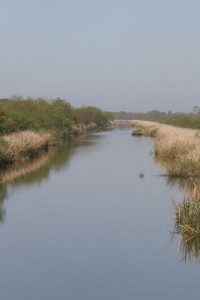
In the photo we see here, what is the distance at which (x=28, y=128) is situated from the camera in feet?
99.5

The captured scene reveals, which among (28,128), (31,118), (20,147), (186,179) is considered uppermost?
(31,118)

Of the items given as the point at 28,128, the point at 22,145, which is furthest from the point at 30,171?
the point at 28,128

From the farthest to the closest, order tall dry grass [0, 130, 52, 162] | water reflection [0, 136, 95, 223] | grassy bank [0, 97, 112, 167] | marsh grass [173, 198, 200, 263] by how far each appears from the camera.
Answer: grassy bank [0, 97, 112, 167], tall dry grass [0, 130, 52, 162], water reflection [0, 136, 95, 223], marsh grass [173, 198, 200, 263]

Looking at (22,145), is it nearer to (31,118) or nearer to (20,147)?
(20,147)

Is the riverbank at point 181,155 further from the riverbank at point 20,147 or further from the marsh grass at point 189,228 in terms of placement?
the marsh grass at point 189,228

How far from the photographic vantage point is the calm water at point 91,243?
6.88 meters

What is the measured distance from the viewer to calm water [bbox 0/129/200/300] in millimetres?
6883

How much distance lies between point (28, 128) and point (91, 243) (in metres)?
21.9

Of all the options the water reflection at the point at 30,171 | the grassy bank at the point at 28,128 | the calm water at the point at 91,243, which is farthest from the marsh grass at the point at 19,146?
the calm water at the point at 91,243

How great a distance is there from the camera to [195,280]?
7.24m

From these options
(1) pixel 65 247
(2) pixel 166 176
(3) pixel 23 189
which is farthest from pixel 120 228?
(2) pixel 166 176

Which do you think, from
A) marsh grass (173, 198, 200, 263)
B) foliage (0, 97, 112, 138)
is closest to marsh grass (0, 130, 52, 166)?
foliage (0, 97, 112, 138)

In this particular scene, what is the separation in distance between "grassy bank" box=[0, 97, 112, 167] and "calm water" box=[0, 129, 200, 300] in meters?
5.45

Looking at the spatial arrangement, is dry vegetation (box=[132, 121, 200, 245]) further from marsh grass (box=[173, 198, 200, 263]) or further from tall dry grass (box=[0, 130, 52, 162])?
tall dry grass (box=[0, 130, 52, 162])
